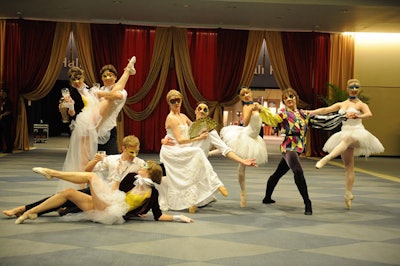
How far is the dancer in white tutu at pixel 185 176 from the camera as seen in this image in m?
6.93

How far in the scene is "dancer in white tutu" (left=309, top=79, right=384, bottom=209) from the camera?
298 inches

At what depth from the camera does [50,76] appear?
53.9 ft

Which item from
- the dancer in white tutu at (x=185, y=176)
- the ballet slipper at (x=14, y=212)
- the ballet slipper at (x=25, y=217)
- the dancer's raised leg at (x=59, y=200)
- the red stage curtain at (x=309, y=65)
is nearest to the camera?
the ballet slipper at (x=25, y=217)

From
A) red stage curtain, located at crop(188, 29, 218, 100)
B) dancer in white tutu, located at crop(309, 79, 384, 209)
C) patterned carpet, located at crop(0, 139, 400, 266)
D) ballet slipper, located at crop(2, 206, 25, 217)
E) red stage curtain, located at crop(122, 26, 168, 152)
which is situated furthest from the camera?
red stage curtain, located at crop(188, 29, 218, 100)

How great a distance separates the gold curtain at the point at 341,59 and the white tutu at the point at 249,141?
10641 millimetres

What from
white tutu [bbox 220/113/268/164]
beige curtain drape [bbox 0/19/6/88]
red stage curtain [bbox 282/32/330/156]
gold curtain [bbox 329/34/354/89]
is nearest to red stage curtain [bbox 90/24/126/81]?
beige curtain drape [bbox 0/19/6/88]

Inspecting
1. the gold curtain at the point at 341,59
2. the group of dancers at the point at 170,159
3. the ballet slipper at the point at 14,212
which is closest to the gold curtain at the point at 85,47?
the gold curtain at the point at 341,59

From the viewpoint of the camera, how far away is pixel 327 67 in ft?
57.3

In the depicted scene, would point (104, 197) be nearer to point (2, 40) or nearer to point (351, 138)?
point (351, 138)

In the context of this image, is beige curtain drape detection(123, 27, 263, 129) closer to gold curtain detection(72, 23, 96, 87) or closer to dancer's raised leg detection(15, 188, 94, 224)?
gold curtain detection(72, 23, 96, 87)

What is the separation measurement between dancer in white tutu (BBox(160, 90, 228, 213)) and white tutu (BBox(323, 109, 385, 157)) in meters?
1.81

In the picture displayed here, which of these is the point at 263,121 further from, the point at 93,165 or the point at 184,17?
the point at 184,17

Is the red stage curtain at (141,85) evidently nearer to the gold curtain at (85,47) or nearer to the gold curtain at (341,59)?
the gold curtain at (85,47)

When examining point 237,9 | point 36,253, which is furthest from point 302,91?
point 36,253
